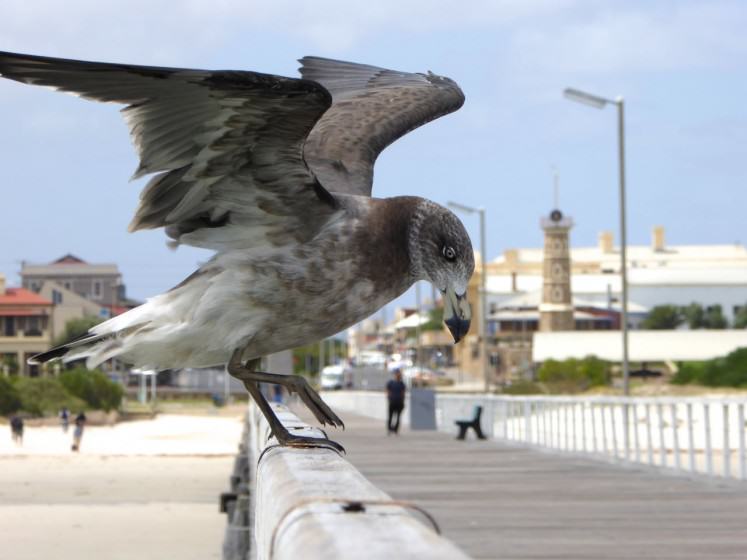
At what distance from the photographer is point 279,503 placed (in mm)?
3430

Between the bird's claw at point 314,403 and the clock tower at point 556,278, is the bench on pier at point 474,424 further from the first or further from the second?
the clock tower at point 556,278

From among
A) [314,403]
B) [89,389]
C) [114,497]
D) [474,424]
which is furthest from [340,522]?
[89,389]

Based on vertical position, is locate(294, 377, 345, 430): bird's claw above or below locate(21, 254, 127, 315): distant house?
below

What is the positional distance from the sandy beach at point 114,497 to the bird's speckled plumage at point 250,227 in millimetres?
12161

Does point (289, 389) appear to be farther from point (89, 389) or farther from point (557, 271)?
point (557, 271)

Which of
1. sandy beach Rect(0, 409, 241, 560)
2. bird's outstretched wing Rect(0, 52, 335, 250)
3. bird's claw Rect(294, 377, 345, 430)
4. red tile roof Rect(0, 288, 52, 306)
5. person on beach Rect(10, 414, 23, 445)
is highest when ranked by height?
red tile roof Rect(0, 288, 52, 306)

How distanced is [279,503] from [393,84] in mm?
6562

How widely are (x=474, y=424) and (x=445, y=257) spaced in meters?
22.6

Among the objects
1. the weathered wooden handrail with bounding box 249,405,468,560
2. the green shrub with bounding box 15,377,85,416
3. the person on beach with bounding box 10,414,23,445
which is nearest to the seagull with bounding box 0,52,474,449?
the weathered wooden handrail with bounding box 249,405,468,560

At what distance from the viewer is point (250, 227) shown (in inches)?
252

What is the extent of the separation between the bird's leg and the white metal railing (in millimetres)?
7956

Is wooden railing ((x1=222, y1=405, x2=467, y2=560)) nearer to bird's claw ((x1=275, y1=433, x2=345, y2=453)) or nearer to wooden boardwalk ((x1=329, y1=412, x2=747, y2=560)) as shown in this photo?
bird's claw ((x1=275, y1=433, x2=345, y2=453))

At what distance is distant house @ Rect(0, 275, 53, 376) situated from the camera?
375 ft

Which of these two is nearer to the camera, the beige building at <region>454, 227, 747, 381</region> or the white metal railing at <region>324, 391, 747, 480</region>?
the white metal railing at <region>324, 391, 747, 480</region>
